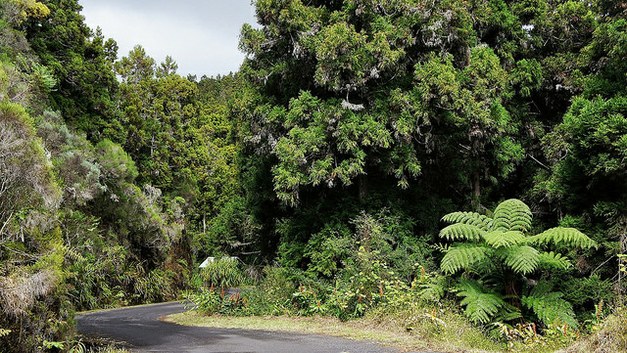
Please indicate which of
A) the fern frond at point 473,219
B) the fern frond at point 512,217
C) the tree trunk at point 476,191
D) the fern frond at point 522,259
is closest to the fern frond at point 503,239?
the fern frond at point 522,259

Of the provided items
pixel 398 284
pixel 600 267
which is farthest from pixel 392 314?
pixel 600 267

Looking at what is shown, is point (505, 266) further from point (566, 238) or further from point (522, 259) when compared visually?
point (566, 238)

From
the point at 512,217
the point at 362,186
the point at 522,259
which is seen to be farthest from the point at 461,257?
the point at 362,186

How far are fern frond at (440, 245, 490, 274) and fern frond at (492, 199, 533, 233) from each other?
4.82ft

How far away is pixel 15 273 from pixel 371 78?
1051cm

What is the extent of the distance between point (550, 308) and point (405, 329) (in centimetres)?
299

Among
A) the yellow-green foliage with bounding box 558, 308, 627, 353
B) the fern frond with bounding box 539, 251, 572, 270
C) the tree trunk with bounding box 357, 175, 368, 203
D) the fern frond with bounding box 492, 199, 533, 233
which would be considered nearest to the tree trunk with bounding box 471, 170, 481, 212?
the tree trunk with bounding box 357, 175, 368, 203

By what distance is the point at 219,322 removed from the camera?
14.2 meters

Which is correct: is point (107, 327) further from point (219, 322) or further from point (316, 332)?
point (316, 332)

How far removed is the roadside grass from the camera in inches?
338

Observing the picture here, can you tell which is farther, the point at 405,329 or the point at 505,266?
the point at 505,266

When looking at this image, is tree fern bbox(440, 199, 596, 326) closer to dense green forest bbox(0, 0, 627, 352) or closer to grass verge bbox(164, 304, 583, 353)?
dense green forest bbox(0, 0, 627, 352)

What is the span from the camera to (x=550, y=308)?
10.6 m

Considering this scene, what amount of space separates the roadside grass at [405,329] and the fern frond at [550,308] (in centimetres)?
141
